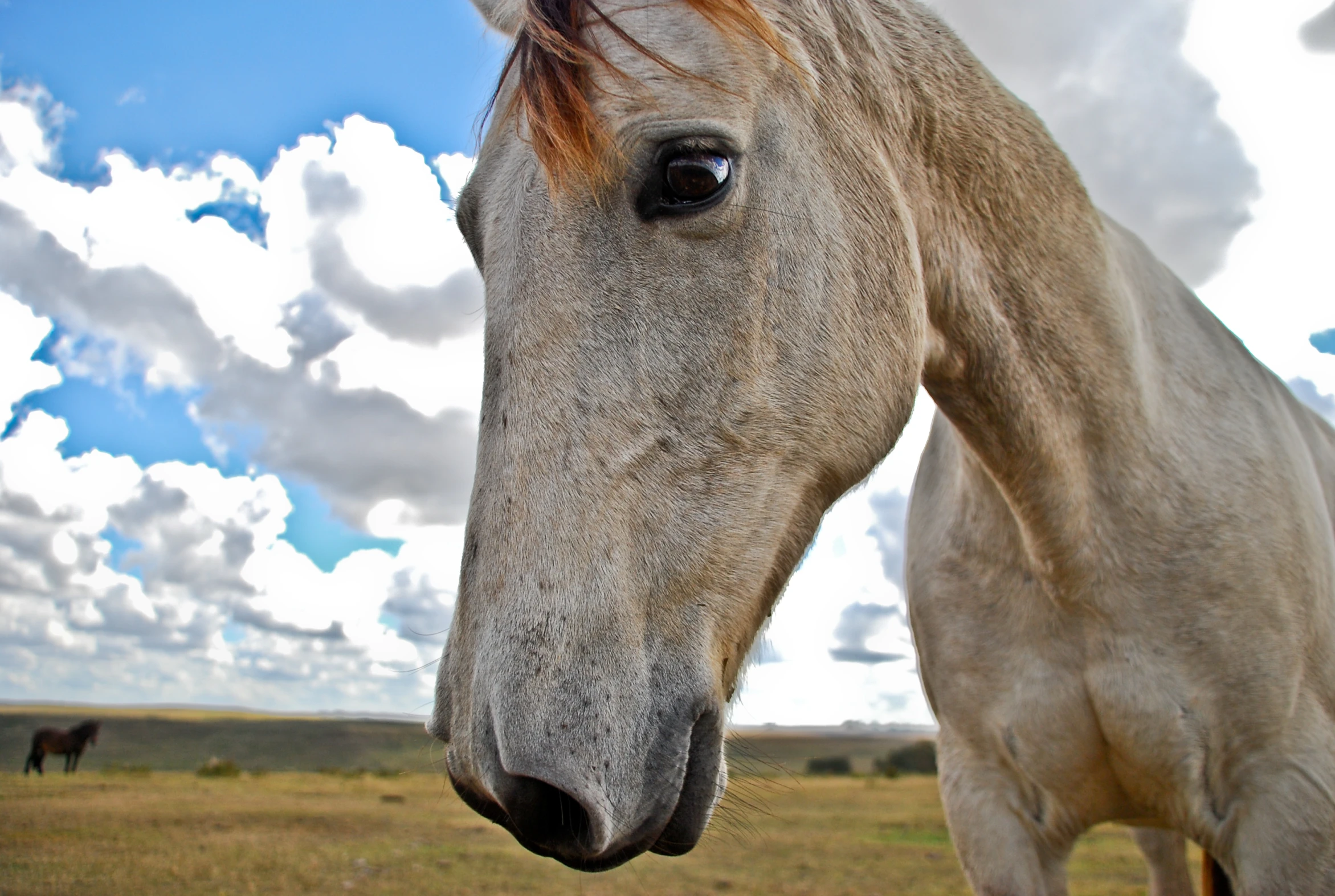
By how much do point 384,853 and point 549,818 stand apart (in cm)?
894

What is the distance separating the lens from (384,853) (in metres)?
8.69

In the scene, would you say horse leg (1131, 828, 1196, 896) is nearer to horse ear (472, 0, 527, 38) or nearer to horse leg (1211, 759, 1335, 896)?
horse leg (1211, 759, 1335, 896)

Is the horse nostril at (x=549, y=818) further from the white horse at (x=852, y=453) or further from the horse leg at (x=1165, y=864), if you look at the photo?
the horse leg at (x=1165, y=864)

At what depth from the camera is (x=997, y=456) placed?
2.12m

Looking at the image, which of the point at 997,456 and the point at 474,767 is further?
the point at 997,456

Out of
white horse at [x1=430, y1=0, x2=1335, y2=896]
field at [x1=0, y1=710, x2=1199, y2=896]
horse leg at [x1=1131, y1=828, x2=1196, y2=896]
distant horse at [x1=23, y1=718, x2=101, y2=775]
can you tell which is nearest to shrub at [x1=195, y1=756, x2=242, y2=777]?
distant horse at [x1=23, y1=718, x2=101, y2=775]

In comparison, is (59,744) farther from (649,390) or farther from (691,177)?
(691,177)

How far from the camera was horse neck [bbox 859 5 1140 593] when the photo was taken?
6.29 ft

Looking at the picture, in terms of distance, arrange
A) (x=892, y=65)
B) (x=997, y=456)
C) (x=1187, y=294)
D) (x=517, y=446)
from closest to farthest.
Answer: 1. (x=517, y=446)
2. (x=892, y=65)
3. (x=997, y=456)
4. (x=1187, y=294)

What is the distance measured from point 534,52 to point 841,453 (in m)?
0.95

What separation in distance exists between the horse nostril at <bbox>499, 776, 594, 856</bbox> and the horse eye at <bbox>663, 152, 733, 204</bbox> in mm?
970

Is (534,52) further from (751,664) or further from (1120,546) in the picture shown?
(1120,546)

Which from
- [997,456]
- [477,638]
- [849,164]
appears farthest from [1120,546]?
[477,638]

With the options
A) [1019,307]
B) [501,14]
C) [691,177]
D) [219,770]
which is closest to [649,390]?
[691,177]
